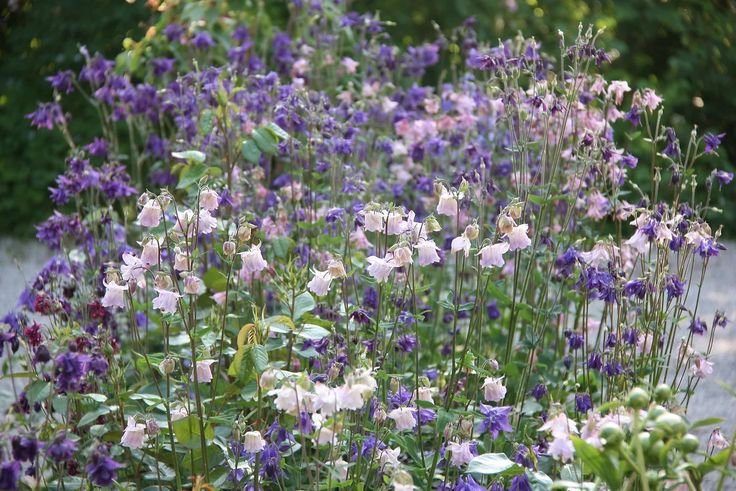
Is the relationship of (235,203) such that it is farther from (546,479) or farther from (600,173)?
(546,479)

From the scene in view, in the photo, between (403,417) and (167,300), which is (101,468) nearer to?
(167,300)

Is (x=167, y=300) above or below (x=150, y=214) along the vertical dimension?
below

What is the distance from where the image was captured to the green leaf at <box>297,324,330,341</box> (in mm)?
1952

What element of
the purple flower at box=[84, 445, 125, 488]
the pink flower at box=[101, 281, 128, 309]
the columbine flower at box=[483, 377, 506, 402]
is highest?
the pink flower at box=[101, 281, 128, 309]

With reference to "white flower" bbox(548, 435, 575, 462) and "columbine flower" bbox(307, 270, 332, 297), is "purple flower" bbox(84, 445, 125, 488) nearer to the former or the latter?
"columbine flower" bbox(307, 270, 332, 297)

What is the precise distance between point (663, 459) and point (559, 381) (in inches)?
47.7

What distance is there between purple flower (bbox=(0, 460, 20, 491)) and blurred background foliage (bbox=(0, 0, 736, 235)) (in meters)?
4.30

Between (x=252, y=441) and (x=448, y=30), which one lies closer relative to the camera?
(x=252, y=441)

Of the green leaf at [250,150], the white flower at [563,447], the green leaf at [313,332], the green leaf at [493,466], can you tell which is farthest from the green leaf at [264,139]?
the white flower at [563,447]

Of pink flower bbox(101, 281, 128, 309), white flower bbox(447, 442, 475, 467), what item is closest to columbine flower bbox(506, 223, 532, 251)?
white flower bbox(447, 442, 475, 467)

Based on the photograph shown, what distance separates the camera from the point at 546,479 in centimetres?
181

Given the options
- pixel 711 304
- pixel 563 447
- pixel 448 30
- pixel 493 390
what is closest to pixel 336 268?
pixel 493 390

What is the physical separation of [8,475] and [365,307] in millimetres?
1199

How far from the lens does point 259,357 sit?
1836mm
